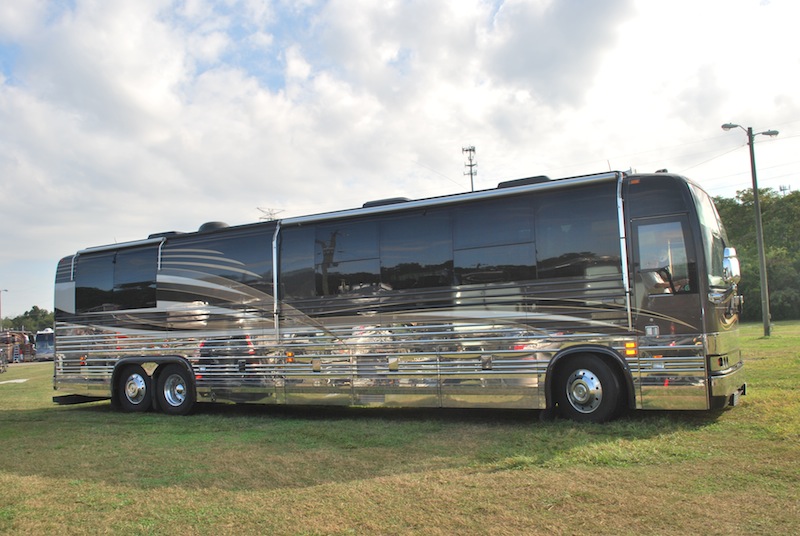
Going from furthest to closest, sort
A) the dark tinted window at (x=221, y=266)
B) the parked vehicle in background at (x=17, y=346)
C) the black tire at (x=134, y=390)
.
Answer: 1. the parked vehicle in background at (x=17, y=346)
2. the black tire at (x=134, y=390)
3. the dark tinted window at (x=221, y=266)

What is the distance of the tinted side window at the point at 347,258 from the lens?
1011 cm

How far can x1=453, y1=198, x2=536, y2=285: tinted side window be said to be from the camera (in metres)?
8.92

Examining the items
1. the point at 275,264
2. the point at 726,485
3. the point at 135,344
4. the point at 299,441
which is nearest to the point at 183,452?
the point at 299,441

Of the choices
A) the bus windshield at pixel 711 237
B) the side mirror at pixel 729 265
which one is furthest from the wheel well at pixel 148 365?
the side mirror at pixel 729 265

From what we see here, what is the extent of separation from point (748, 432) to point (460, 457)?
3455 millimetres

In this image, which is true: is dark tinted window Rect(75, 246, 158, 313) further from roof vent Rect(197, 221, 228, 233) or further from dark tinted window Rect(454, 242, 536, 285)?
dark tinted window Rect(454, 242, 536, 285)

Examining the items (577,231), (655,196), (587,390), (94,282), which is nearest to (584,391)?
(587,390)

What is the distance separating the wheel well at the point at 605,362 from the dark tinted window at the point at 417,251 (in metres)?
1.92

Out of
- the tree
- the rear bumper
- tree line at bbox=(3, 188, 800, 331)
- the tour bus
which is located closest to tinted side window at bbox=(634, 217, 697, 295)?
the tour bus

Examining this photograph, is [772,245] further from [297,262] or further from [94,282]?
[94,282]

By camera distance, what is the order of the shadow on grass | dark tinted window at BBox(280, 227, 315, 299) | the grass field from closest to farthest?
the grass field → the shadow on grass → dark tinted window at BBox(280, 227, 315, 299)

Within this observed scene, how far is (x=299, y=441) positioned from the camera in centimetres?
842

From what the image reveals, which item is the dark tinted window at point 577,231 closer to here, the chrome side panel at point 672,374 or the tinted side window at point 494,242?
the tinted side window at point 494,242

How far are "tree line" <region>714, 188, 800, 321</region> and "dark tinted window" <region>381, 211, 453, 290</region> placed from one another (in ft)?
147
